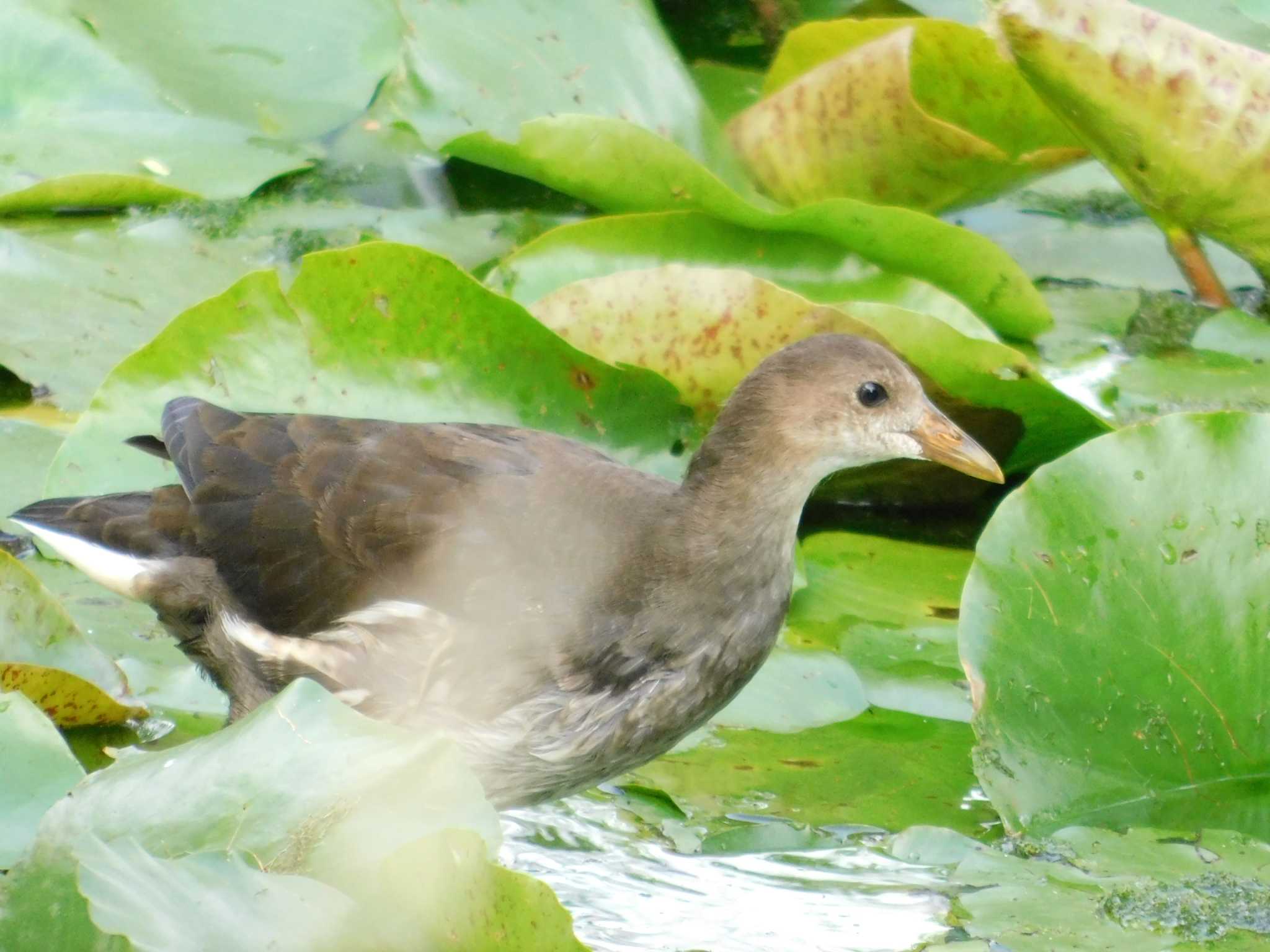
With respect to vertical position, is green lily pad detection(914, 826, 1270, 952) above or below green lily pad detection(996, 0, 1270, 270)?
below

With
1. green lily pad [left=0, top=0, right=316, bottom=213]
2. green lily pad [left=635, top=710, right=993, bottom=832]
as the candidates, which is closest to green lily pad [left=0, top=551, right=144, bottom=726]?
green lily pad [left=635, top=710, right=993, bottom=832]

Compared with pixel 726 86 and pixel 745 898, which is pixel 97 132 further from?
pixel 745 898

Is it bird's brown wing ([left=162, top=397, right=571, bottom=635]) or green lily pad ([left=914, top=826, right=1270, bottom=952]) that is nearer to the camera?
green lily pad ([left=914, top=826, right=1270, bottom=952])

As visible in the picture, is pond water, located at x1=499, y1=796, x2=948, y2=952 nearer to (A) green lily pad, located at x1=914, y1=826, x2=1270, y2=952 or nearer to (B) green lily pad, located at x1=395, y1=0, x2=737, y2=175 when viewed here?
(A) green lily pad, located at x1=914, y1=826, x2=1270, y2=952

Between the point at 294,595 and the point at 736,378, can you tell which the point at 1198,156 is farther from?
the point at 294,595

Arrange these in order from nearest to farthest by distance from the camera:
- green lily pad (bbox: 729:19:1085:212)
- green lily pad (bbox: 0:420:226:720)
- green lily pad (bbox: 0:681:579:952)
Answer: green lily pad (bbox: 0:681:579:952), green lily pad (bbox: 0:420:226:720), green lily pad (bbox: 729:19:1085:212)

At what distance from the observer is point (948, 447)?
2.57 metres

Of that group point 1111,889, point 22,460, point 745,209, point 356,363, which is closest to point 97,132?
point 22,460

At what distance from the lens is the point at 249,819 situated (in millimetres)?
1825

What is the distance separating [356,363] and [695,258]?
2.18 ft

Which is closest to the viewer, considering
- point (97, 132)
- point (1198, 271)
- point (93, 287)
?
point (93, 287)

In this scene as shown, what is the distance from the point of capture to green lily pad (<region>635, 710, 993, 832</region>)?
7.86ft

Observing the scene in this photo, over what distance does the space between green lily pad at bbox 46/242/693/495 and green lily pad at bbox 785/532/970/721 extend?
0.42 m

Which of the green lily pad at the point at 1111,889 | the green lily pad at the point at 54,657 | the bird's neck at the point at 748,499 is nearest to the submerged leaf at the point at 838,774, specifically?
the green lily pad at the point at 1111,889
